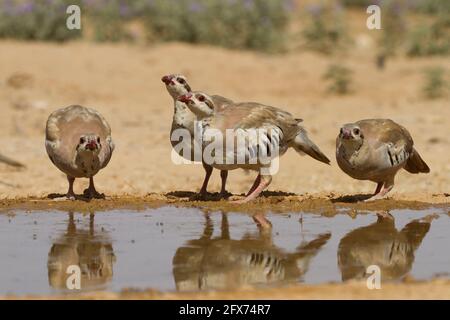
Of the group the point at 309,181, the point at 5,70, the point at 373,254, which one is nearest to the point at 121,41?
the point at 5,70

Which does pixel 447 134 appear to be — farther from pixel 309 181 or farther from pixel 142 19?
pixel 142 19

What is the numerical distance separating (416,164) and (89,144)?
11.2 ft

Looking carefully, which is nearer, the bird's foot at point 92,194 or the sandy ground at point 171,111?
the sandy ground at point 171,111

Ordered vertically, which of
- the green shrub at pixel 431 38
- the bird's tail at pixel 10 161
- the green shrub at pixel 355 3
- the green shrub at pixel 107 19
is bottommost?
the bird's tail at pixel 10 161

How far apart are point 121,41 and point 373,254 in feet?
57.8

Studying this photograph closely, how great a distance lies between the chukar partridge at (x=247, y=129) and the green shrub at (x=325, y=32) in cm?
1450

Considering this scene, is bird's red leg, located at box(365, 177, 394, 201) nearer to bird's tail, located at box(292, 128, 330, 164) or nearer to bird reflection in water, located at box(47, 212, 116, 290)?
bird's tail, located at box(292, 128, 330, 164)

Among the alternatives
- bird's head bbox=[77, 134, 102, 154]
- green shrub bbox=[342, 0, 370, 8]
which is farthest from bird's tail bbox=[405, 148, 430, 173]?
green shrub bbox=[342, 0, 370, 8]

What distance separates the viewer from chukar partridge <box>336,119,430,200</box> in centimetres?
1036

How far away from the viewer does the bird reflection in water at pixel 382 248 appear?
7.74 m

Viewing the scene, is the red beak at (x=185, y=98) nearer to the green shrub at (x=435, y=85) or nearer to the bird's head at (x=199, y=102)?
the bird's head at (x=199, y=102)

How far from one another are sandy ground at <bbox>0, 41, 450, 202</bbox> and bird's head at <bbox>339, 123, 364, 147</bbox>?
1.17 metres

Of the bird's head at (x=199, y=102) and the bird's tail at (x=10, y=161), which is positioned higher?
the bird's head at (x=199, y=102)

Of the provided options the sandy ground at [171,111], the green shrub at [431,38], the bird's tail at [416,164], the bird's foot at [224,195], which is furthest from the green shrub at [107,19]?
the bird's tail at [416,164]
